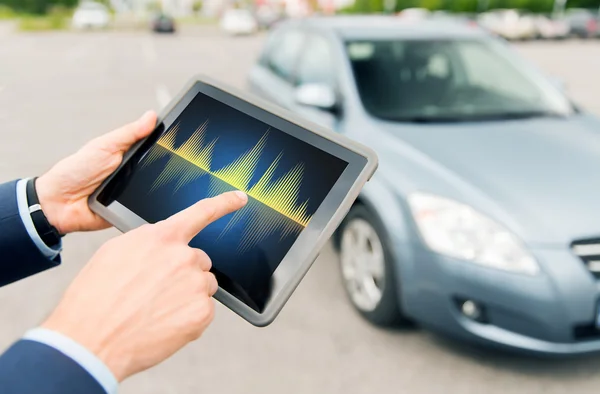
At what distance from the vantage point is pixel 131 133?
1539 mm

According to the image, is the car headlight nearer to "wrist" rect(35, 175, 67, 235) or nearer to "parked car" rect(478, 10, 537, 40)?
"wrist" rect(35, 175, 67, 235)

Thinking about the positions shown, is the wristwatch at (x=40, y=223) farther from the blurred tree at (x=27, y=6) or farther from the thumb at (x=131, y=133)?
the blurred tree at (x=27, y=6)

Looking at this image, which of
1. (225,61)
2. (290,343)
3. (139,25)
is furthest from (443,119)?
(139,25)

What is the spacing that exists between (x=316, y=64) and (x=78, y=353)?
3318 mm

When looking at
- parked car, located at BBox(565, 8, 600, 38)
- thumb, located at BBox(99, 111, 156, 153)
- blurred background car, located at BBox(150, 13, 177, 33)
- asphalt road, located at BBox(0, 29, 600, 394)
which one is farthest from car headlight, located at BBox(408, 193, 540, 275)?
parked car, located at BBox(565, 8, 600, 38)

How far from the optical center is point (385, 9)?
3991cm

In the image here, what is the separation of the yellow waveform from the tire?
1474 mm

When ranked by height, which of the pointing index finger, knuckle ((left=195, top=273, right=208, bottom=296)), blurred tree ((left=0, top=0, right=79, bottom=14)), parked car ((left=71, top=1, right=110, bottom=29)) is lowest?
parked car ((left=71, top=1, right=110, bottom=29))

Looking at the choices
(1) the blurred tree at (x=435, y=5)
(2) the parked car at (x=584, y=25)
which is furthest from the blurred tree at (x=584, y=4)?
(2) the parked car at (x=584, y=25)

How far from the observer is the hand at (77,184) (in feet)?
5.28

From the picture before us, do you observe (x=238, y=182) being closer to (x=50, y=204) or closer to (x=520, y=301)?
(x=50, y=204)

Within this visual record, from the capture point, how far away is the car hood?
2.39 m

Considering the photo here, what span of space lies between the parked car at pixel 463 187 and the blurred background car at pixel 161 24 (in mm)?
26078

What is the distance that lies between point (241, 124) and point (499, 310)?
1.48 m
